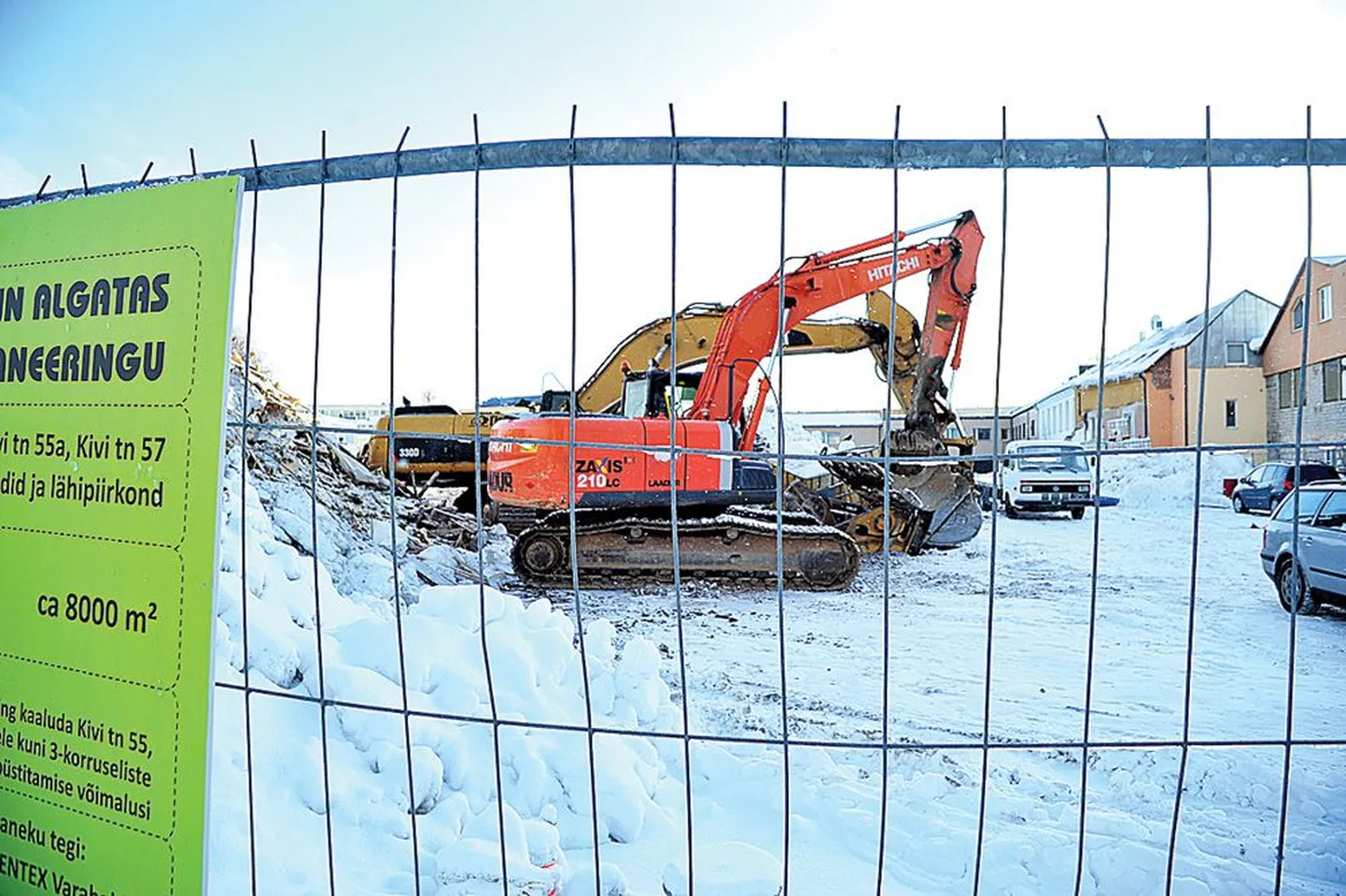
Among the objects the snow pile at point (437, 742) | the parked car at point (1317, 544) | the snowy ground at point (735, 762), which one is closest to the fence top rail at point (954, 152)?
the snowy ground at point (735, 762)

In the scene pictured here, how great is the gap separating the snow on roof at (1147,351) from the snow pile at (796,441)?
800 centimetres

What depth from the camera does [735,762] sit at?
13.2 feet

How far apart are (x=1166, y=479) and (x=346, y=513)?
23.8 m

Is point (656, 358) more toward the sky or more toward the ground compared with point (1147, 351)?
more toward the ground

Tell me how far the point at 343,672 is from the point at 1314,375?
19.2 metres

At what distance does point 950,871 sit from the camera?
10.8ft

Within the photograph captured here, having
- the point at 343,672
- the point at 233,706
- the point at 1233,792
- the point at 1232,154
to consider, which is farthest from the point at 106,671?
the point at 1233,792

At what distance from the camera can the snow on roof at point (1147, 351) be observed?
94.6 feet

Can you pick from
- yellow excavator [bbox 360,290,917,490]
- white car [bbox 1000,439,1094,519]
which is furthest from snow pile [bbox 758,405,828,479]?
yellow excavator [bbox 360,290,917,490]

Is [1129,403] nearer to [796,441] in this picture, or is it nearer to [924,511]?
[796,441]

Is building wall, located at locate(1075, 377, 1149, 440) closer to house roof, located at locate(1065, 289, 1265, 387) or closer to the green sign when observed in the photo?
house roof, located at locate(1065, 289, 1265, 387)

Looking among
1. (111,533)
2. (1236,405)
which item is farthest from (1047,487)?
(111,533)

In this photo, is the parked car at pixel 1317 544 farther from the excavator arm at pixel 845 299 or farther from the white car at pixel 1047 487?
the white car at pixel 1047 487

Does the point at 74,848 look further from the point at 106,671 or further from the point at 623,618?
the point at 623,618
